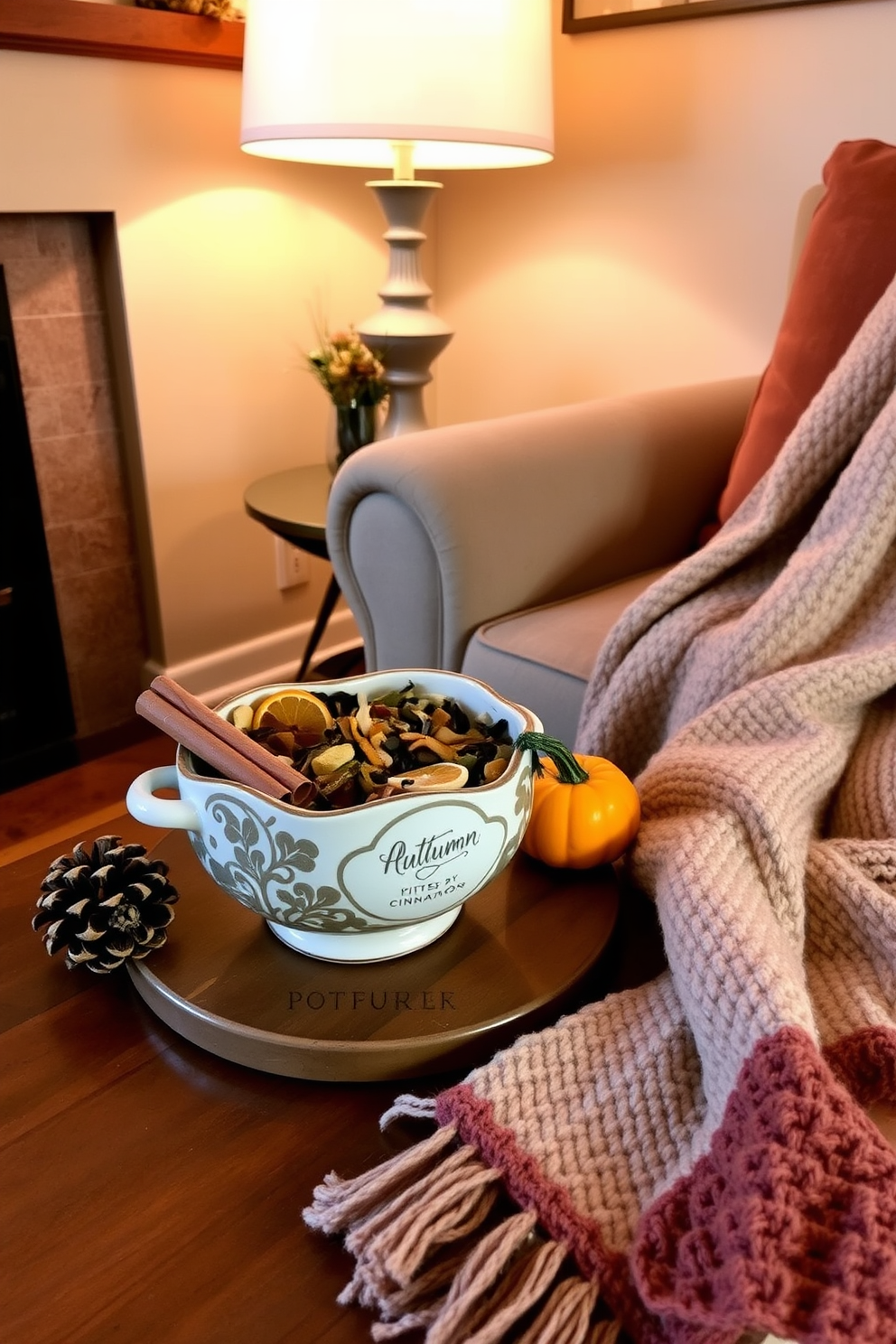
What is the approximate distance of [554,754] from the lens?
2.17ft

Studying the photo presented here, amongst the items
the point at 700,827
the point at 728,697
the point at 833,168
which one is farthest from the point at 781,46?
the point at 700,827

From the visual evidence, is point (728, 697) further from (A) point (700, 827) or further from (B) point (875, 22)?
(B) point (875, 22)

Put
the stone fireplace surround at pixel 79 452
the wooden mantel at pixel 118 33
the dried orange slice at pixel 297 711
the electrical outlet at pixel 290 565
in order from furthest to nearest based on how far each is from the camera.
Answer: the electrical outlet at pixel 290 565 < the stone fireplace surround at pixel 79 452 < the wooden mantel at pixel 118 33 < the dried orange slice at pixel 297 711

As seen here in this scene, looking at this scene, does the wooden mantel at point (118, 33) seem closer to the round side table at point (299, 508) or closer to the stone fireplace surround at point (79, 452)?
the stone fireplace surround at point (79, 452)

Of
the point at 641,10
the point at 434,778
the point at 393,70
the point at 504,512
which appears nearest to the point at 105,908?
the point at 434,778

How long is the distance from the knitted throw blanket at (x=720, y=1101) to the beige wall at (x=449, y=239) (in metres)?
0.87

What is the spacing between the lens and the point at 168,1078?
578mm

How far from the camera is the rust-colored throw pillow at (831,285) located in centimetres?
110

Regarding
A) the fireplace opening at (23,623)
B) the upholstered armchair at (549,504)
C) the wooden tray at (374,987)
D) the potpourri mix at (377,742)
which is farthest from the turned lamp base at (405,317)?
the wooden tray at (374,987)

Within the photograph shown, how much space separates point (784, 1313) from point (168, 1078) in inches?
13.3

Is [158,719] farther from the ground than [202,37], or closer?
closer

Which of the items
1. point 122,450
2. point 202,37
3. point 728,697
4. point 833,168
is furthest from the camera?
point 122,450

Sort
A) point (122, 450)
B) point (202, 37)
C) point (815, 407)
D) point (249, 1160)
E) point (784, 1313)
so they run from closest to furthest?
point (784, 1313) → point (249, 1160) → point (815, 407) → point (202, 37) → point (122, 450)

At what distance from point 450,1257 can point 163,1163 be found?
155 millimetres
